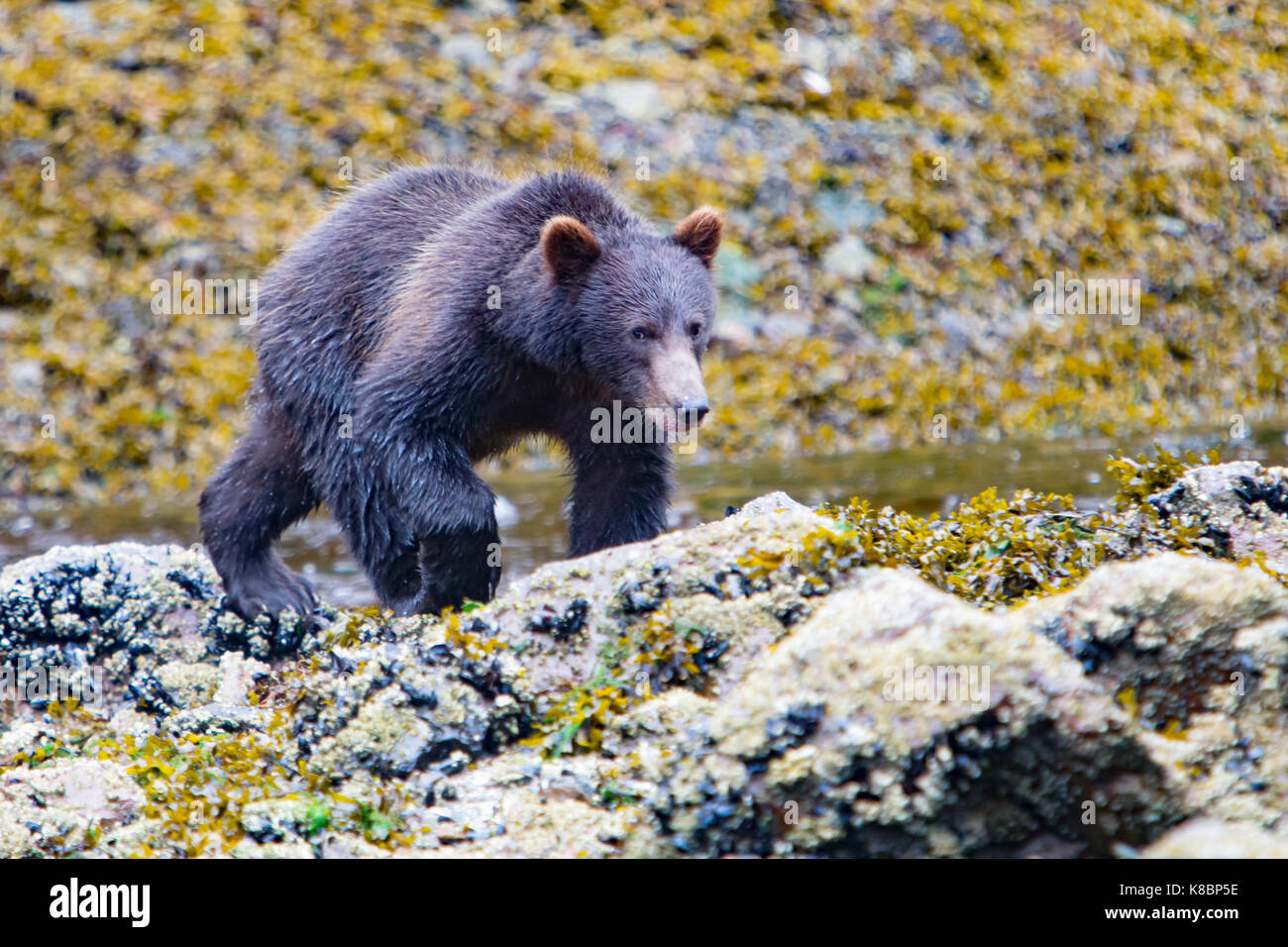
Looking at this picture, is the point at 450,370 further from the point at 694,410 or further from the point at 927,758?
the point at 927,758

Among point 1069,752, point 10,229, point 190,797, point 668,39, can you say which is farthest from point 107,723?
point 668,39

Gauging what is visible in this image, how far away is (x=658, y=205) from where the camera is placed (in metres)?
13.7

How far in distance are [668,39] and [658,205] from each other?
7.24 feet

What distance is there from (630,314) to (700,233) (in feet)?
2.28

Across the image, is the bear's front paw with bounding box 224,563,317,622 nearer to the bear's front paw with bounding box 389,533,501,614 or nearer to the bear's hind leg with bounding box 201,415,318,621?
the bear's hind leg with bounding box 201,415,318,621

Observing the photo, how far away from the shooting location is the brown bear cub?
19.3 ft

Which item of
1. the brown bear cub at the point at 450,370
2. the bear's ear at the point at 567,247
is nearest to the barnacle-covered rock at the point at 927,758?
the brown bear cub at the point at 450,370

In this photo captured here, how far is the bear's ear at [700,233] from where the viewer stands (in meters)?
6.24

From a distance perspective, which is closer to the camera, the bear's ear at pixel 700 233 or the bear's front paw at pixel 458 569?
the bear's front paw at pixel 458 569

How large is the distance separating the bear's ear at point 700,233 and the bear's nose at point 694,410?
1.03m

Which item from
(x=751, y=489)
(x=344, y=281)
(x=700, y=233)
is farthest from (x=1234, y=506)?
(x=751, y=489)

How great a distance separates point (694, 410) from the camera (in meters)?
5.55

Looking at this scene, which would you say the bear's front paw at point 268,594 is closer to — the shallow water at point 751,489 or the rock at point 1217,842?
the shallow water at point 751,489

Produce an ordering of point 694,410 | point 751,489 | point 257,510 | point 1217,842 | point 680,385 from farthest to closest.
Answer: point 751,489
point 257,510
point 680,385
point 694,410
point 1217,842
